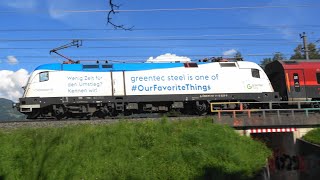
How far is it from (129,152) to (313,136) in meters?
10.2

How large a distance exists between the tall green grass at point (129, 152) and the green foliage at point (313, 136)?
9.11 ft

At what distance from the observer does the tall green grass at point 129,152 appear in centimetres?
1559

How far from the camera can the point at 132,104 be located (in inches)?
922

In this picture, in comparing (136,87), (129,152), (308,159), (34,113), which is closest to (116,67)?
(136,87)

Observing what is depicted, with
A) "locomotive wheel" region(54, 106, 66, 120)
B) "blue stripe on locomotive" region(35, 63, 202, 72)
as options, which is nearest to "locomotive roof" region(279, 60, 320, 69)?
"blue stripe on locomotive" region(35, 63, 202, 72)

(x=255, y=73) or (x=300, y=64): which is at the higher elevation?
(x=300, y=64)

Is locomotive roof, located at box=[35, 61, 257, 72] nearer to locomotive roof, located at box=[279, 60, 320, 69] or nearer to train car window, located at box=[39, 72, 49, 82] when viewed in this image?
train car window, located at box=[39, 72, 49, 82]

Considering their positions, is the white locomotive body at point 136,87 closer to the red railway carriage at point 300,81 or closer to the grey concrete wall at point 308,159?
the red railway carriage at point 300,81

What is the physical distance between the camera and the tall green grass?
15586 millimetres

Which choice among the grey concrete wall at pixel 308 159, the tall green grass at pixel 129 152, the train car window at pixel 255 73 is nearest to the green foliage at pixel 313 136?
the grey concrete wall at pixel 308 159

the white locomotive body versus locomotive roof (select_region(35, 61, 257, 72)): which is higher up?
locomotive roof (select_region(35, 61, 257, 72))

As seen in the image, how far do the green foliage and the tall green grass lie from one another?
2.78 meters

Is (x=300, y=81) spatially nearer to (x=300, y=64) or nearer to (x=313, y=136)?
(x=300, y=64)

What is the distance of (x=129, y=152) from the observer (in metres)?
16.8
